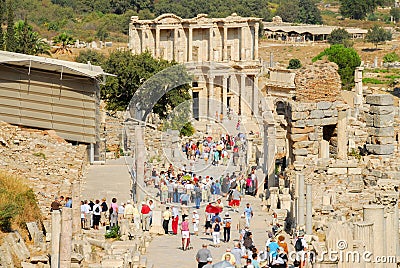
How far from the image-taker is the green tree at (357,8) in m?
160

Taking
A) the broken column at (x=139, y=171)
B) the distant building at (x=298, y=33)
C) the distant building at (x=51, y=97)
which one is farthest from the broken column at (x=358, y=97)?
the distant building at (x=298, y=33)

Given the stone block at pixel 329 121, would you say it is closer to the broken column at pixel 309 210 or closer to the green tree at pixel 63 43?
the broken column at pixel 309 210

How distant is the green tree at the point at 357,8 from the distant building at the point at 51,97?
123 meters

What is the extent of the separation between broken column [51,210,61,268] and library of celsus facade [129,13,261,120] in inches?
2148

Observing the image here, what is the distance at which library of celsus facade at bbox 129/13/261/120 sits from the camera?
3226 inches

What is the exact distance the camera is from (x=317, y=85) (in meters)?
35.0

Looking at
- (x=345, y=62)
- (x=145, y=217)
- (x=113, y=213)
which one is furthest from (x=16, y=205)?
(x=345, y=62)

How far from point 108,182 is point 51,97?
194 inches

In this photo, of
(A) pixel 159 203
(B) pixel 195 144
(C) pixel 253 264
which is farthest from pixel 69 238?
(B) pixel 195 144

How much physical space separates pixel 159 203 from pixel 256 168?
716 centimetres

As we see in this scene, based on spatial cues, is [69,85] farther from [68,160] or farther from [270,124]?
[270,124]

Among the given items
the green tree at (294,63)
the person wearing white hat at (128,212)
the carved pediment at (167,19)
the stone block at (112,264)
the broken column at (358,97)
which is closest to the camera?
the stone block at (112,264)

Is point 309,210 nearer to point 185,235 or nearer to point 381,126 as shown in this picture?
point 185,235

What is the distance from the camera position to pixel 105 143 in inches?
1817
